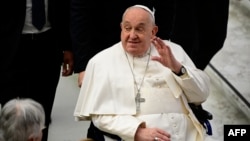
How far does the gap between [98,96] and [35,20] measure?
68cm

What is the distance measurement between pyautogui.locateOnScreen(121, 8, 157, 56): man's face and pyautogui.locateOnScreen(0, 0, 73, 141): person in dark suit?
0.64 meters

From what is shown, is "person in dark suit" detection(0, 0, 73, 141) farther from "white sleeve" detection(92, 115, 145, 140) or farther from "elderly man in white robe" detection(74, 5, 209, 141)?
"white sleeve" detection(92, 115, 145, 140)

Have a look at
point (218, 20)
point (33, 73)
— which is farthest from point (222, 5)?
point (33, 73)

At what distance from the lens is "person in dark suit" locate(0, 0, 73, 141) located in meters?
3.19

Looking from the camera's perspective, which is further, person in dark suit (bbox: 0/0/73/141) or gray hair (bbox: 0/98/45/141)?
person in dark suit (bbox: 0/0/73/141)

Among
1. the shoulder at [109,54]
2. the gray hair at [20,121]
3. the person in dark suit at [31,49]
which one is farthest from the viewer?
the person in dark suit at [31,49]

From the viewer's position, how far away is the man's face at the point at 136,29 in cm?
284

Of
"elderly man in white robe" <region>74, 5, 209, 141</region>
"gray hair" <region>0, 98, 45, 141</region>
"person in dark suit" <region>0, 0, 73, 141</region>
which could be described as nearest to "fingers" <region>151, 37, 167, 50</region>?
"elderly man in white robe" <region>74, 5, 209, 141</region>

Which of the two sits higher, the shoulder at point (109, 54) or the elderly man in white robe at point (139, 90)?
the shoulder at point (109, 54)

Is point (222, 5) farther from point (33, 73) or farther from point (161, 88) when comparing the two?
point (33, 73)

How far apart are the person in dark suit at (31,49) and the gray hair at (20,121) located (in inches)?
38.0

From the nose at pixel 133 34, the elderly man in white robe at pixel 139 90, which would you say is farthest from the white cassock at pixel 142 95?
the nose at pixel 133 34

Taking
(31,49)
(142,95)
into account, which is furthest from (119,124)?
(31,49)

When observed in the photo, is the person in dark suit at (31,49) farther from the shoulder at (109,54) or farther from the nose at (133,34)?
the nose at (133,34)
